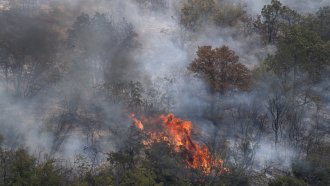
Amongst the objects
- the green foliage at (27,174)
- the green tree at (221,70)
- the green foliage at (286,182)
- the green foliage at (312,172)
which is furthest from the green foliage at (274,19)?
the green foliage at (27,174)

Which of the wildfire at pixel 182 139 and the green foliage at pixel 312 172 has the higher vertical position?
the wildfire at pixel 182 139

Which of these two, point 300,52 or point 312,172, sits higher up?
point 300,52

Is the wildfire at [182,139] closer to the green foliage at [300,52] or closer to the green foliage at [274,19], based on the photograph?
the green foliage at [300,52]

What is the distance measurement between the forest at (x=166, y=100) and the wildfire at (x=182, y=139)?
0.32 ft

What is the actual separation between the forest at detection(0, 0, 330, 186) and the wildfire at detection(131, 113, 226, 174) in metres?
0.10

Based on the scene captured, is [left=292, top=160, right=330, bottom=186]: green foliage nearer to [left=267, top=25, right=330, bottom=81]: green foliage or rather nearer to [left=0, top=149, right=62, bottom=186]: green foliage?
[left=267, top=25, right=330, bottom=81]: green foliage

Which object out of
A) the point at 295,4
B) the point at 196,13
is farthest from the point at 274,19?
the point at 295,4

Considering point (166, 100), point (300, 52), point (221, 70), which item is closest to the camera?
point (300, 52)

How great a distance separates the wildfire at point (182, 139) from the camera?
35656 millimetres

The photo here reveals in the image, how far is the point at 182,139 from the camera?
126 ft

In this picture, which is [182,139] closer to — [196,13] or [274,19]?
[196,13]

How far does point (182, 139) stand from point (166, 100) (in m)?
6.87

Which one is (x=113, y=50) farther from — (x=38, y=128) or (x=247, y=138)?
(x=247, y=138)

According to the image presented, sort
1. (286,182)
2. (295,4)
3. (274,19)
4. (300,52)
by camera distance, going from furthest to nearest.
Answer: (295,4), (274,19), (300,52), (286,182)
